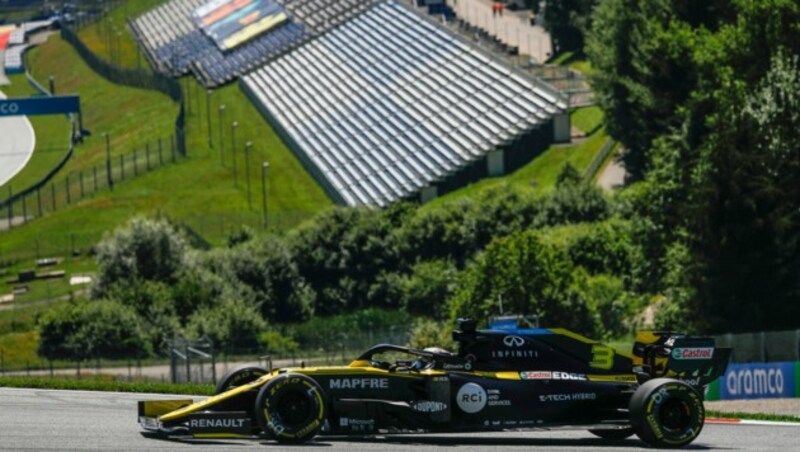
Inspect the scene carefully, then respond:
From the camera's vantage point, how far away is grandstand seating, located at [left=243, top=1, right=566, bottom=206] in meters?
119

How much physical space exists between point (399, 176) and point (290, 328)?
29250 millimetres

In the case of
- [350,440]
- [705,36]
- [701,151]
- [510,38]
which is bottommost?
[350,440]

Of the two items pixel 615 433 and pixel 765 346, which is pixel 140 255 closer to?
pixel 765 346

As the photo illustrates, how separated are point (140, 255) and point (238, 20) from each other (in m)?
82.7

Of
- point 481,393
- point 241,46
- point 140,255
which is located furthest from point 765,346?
point 241,46

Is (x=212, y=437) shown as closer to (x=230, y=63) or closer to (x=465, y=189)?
(x=465, y=189)

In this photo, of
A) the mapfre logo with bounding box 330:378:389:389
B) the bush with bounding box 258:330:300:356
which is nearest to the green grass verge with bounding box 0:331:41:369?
the bush with bounding box 258:330:300:356

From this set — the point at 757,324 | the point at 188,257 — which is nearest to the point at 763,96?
the point at 757,324

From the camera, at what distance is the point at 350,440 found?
1082 inches

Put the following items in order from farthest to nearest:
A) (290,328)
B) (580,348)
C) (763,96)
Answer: (290,328) < (763,96) < (580,348)

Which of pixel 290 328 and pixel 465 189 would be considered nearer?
pixel 290 328

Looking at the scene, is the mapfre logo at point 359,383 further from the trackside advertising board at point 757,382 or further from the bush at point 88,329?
the bush at point 88,329

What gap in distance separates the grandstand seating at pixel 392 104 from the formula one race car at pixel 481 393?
82.5 m

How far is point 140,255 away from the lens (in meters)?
90.2
